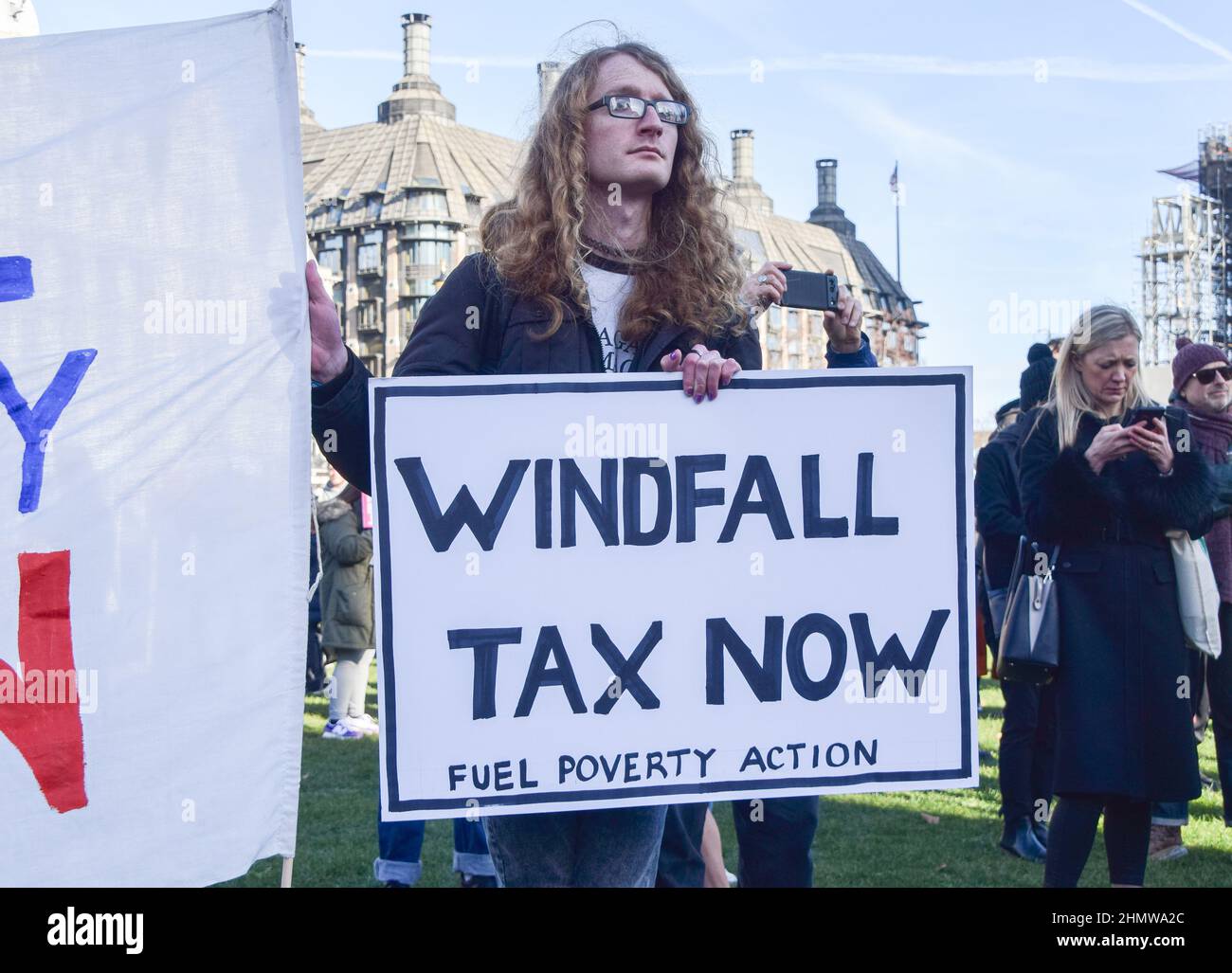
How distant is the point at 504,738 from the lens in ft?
8.83

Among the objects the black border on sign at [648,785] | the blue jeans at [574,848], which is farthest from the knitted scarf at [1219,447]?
the blue jeans at [574,848]

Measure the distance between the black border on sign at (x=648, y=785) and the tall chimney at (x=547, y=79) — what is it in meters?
0.67

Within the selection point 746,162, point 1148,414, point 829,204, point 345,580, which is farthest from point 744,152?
point 1148,414

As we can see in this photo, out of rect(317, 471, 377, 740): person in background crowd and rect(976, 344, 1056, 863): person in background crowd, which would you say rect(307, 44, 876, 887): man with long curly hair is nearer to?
rect(976, 344, 1056, 863): person in background crowd

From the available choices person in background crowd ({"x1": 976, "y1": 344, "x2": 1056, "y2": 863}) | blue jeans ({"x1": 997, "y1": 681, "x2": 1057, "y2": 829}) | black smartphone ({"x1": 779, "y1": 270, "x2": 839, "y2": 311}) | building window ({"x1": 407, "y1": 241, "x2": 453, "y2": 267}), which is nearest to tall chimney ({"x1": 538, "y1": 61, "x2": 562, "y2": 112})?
black smartphone ({"x1": 779, "y1": 270, "x2": 839, "y2": 311})

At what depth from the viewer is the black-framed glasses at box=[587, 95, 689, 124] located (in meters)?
2.83

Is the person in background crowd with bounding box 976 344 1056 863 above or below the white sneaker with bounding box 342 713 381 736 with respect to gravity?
above

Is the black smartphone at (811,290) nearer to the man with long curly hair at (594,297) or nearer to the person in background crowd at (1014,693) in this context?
the man with long curly hair at (594,297)

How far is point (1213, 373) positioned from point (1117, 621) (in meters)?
2.60

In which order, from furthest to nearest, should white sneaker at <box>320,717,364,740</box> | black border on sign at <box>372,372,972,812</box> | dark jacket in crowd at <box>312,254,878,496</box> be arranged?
white sneaker at <box>320,717,364,740</box>, dark jacket in crowd at <box>312,254,878,496</box>, black border on sign at <box>372,372,972,812</box>

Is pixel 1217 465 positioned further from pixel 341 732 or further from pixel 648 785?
pixel 341 732

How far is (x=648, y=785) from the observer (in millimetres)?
2703

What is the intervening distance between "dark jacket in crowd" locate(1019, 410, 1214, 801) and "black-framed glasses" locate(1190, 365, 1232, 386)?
2285mm
